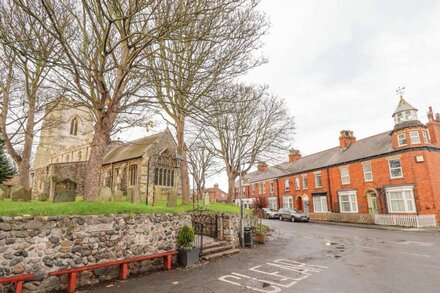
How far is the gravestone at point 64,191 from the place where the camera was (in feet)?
33.8

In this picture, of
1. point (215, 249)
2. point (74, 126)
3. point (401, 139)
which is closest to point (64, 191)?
point (215, 249)

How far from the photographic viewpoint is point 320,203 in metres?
34.5

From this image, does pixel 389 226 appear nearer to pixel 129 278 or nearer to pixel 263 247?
pixel 263 247

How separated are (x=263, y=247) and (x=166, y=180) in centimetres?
1500

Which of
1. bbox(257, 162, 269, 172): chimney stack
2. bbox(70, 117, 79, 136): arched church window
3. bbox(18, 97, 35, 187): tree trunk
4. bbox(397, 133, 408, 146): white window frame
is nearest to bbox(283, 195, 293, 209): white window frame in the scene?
bbox(257, 162, 269, 172): chimney stack

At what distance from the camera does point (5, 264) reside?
668cm

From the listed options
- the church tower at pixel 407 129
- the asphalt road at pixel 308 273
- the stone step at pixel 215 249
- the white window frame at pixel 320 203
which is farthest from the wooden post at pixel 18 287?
the white window frame at pixel 320 203

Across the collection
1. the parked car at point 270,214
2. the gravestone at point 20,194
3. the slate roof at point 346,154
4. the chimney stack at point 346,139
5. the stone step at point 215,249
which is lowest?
the parked car at point 270,214

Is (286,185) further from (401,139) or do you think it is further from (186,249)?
(186,249)

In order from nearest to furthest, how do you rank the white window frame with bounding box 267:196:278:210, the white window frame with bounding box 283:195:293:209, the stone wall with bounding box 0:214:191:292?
the stone wall with bounding box 0:214:191:292 → the white window frame with bounding box 283:195:293:209 → the white window frame with bounding box 267:196:278:210

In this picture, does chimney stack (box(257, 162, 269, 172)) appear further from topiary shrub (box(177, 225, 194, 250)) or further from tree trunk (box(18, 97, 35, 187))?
tree trunk (box(18, 97, 35, 187))

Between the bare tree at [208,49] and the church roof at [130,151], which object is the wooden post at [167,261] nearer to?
the bare tree at [208,49]

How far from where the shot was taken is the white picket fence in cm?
2212

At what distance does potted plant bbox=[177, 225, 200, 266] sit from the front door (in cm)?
2442
